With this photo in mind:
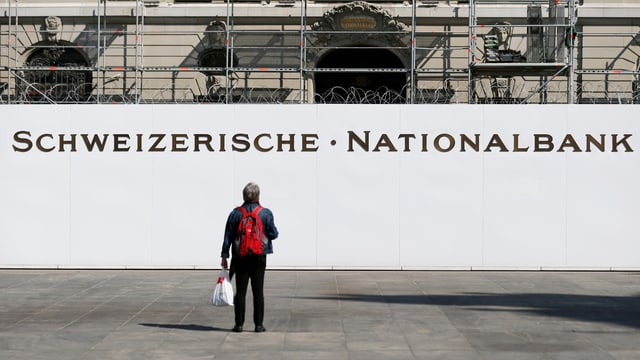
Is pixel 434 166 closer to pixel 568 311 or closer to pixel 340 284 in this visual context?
pixel 340 284

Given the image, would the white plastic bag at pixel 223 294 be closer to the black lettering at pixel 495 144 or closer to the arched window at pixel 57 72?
the black lettering at pixel 495 144

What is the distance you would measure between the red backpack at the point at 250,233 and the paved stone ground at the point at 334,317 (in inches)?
37.4

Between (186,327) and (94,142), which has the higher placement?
(94,142)

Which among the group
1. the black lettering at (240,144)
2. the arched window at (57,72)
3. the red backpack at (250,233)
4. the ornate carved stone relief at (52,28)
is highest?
the ornate carved stone relief at (52,28)

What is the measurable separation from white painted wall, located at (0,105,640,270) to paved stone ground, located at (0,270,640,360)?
30.6 inches

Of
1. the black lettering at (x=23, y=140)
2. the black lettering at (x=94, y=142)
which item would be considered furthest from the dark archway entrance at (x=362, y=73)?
the black lettering at (x=23, y=140)

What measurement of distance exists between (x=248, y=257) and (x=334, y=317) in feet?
5.49

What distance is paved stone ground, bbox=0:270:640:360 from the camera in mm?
9633

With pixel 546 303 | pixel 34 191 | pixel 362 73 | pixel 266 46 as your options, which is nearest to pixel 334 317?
pixel 546 303

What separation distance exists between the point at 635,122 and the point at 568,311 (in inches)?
246

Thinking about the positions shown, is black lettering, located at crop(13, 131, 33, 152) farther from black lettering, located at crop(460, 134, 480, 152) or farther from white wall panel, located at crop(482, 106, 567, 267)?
white wall panel, located at crop(482, 106, 567, 267)

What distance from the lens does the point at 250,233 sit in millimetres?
10641

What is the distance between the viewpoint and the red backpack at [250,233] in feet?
34.9

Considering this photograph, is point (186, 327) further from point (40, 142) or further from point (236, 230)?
point (40, 142)
